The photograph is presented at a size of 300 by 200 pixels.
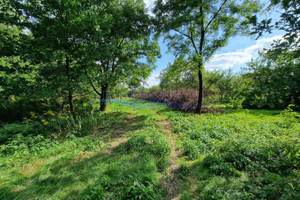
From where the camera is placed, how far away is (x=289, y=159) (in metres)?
2.31

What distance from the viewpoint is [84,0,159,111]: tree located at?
15.5 ft

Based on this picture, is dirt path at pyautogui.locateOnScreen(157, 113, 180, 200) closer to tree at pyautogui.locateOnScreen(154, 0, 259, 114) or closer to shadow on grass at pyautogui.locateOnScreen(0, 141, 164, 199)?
shadow on grass at pyautogui.locateOnScreen(0, 141, 164, 199)

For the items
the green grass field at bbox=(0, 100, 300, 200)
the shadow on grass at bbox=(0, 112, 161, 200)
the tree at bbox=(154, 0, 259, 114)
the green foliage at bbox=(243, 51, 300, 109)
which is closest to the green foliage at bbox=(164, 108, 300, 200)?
the green grass field at bbox=(0, 100, 300, 200)

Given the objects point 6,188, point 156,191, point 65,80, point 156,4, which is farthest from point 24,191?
point 156,4

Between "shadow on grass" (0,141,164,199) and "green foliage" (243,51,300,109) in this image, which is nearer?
"green foliage" (243,51,300,109)

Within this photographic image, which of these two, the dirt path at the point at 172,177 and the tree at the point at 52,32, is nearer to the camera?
the dirt path at the point at 172,177

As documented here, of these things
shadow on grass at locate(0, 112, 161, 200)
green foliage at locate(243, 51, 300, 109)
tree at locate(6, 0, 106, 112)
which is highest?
tree at locate(6, 0, 106, 112)

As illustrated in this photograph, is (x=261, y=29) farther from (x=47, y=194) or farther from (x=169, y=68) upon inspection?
Result: (x=169, y=68)

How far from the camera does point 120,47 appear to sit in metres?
7.45

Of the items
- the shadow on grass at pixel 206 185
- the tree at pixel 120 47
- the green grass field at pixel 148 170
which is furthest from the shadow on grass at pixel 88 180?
the tree at pixel 120 47

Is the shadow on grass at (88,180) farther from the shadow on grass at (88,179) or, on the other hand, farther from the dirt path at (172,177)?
the dirt path at (172,177)

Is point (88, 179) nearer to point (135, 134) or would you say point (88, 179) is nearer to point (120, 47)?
point (135, 134)

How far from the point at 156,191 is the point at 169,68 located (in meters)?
7.19

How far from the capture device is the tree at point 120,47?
15.5ft
